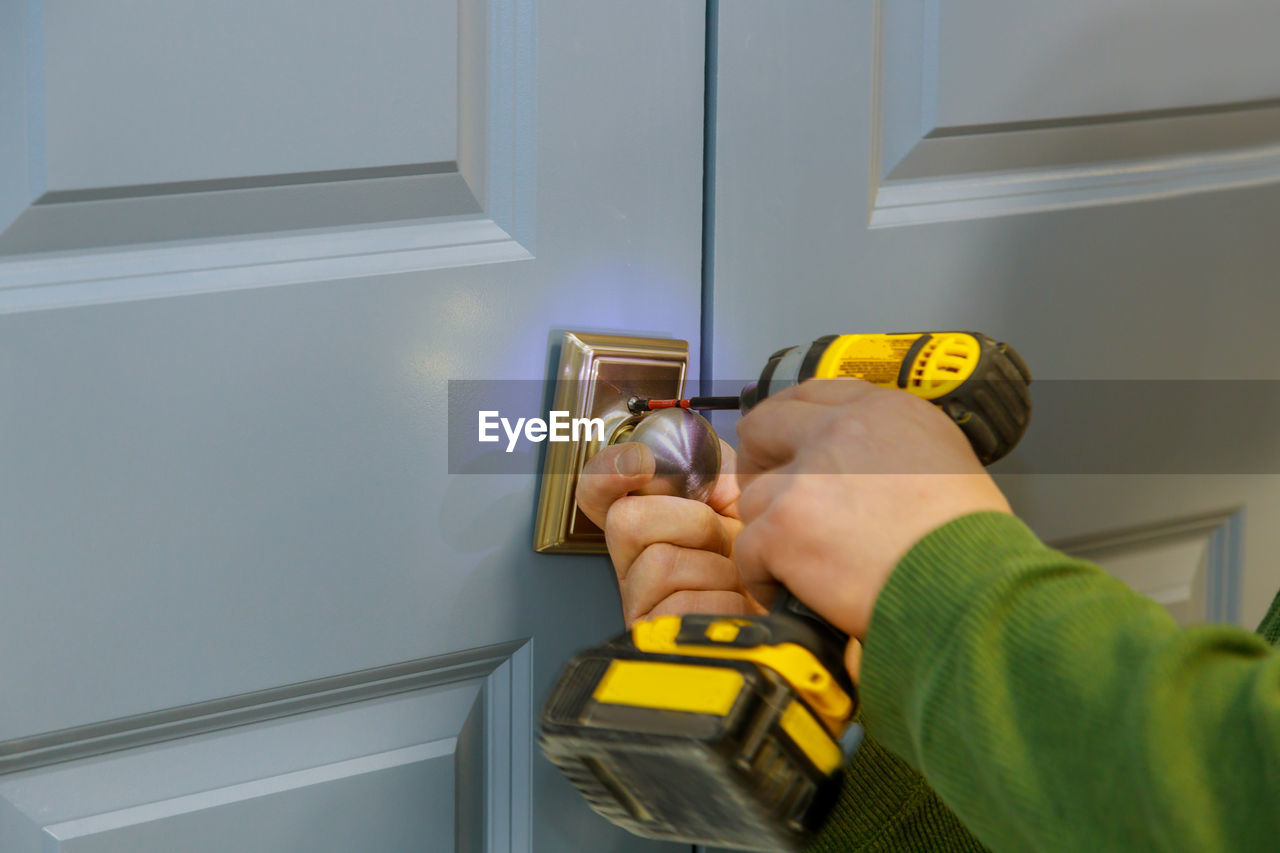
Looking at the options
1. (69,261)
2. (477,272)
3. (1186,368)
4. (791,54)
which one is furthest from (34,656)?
(1186,368)

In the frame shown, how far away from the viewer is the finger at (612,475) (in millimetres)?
580

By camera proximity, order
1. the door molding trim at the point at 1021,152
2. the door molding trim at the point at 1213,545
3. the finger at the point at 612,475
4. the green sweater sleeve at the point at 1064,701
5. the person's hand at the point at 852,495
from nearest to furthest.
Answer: the green sweater sleeve at the point at 1064,701 → the person's hand at the point at 852,495 → the finger at the point at 612,475 → the door molding trim at the point at 1021,152 → the door molding trim at the point at 1213,545

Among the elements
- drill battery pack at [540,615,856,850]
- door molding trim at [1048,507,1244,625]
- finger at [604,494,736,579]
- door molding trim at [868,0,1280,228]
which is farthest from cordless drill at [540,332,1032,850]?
door molding trim at [1048,507,1244,625]

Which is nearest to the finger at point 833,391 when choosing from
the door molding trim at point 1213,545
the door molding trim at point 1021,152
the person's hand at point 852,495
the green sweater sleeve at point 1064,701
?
the person's hand at point 852,495

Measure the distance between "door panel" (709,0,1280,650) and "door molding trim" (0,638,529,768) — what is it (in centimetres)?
24

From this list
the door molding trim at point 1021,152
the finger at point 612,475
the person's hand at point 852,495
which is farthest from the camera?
the door molding trim at point 1021,152

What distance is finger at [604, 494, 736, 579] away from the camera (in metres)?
0.60

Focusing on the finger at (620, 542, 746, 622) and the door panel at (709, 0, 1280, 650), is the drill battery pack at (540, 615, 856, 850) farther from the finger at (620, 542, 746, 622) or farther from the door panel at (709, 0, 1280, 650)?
the door panel at (709, 0, 1280, 650)

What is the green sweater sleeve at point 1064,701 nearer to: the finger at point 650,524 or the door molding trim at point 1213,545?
the finger at point 650,524

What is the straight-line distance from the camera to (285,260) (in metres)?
0.54

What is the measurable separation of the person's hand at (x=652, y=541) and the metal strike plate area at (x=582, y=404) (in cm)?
2

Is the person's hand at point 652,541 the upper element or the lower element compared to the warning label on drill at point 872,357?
lower

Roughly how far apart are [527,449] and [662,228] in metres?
0.18
